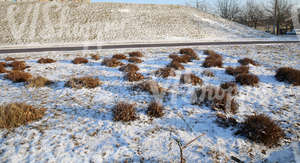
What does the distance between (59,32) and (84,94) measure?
24.2 meters

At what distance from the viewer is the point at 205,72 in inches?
289

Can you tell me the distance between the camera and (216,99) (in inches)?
199

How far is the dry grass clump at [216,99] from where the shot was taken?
4707mm

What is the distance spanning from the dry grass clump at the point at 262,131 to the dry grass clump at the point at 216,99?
80 cm

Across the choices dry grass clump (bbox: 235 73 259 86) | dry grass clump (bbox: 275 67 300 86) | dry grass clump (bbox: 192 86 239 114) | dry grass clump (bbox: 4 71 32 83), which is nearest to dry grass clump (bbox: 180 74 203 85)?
dry grass clump (bbox: 192 86 239 114)

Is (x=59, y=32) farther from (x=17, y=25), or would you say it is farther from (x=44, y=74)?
(x=44, y=74)

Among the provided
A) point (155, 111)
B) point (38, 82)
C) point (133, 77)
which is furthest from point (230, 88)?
point (38, 82)

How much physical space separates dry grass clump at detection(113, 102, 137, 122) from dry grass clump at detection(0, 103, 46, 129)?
1.93 meters

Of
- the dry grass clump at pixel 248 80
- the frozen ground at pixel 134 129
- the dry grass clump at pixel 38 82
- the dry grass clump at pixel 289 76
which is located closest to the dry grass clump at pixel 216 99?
the frozen ground at pixel 134 129

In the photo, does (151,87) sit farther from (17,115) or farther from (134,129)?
(17,115)

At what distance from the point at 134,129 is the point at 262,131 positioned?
288 cm

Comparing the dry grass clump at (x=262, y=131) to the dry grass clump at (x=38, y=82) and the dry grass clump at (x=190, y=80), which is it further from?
the dry grass clump at (x=38, y=82)

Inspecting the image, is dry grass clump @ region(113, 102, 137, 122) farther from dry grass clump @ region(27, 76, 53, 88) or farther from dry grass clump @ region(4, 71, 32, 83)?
dry grass clump @ region(4, 71, 32, 83)

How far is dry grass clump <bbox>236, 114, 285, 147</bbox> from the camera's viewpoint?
340 cm
